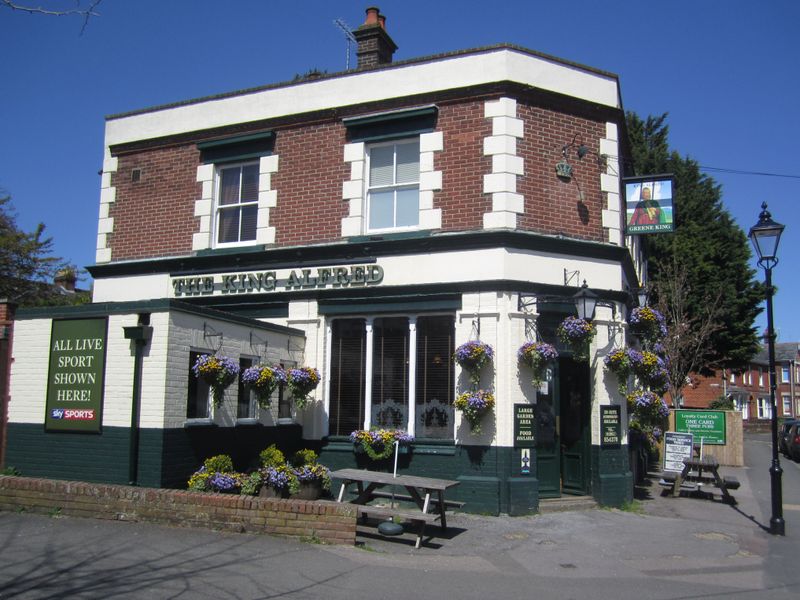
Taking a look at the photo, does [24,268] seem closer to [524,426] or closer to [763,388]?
[524,426]

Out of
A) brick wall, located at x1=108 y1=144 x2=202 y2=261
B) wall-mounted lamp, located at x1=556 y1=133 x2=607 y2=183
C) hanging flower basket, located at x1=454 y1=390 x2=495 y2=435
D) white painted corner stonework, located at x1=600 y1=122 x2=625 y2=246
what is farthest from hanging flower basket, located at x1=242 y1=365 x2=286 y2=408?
white painted corner stonework, located at x1=600 y1=122 x2=625 y2=246

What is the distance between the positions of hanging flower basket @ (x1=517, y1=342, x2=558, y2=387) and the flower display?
229 cm

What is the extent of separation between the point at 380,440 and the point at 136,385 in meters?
4.11

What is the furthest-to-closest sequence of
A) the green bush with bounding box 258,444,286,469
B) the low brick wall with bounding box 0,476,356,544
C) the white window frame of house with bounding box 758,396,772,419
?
1. the white window frame of house with bounding box 758,396,772,419
2. the green bush with bounding box 258,444,286,469
3. the low brick wall with bounding box 0,476,356,544

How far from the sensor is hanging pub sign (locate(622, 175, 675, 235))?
531 inches

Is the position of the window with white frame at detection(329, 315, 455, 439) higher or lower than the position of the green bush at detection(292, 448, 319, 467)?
higher

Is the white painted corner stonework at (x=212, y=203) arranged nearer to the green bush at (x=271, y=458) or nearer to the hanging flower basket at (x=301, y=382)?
the hanging flower basket at (x=301, y=382)

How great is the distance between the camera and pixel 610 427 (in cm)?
1227

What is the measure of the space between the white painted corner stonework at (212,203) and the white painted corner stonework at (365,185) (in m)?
1.57

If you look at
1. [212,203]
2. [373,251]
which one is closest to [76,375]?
[212,203]

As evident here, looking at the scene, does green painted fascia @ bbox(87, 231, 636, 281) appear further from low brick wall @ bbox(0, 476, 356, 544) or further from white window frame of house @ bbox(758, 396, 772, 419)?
white window frame of house @ bbox(758, 396, 772, 419)

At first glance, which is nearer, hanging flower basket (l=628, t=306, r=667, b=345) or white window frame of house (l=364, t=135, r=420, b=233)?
hanging flower basket (l=628, t=306, r=667, b=345)

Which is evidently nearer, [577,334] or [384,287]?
[577,334]

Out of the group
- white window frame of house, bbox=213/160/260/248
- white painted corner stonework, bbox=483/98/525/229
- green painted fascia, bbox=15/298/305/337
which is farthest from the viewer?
white window frame of house, bbox=213/160/260/248
